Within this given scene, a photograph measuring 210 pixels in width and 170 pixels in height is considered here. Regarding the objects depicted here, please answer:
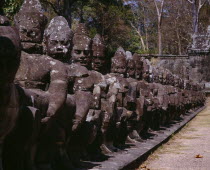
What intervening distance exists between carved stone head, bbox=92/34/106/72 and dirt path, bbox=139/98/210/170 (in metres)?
1.67

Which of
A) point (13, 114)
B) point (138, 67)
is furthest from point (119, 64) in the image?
point (13, 114)

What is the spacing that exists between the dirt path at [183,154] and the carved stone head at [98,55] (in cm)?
167

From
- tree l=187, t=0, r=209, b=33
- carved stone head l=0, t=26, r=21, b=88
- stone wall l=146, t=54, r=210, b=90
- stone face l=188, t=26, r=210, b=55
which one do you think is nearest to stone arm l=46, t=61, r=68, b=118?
carved stone head l=0, t=26, r=21, b=88

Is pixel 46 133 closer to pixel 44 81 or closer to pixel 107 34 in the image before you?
pixel 44 81

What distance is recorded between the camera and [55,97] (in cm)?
418

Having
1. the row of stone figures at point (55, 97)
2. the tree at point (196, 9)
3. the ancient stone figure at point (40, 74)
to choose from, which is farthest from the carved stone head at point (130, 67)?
the tree at point (196, 9)

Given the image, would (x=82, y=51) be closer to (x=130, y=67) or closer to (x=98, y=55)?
(x=98, y=55)

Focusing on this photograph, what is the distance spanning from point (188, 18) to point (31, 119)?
145ft

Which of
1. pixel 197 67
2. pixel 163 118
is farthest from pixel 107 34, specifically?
pixel 163 118

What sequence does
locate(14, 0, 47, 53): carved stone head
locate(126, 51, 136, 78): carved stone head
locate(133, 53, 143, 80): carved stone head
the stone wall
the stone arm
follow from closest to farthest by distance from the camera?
the stone arm, locate(14, 0, 47, 53): carved stone head, locate(126, 51, 136, 78): carved stone head, locate(133, 53, 143, 80): carved stone head, the stone wall

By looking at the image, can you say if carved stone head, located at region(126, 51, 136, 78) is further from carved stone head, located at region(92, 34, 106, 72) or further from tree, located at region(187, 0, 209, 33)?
tree, located at region(187, 0, 209, 33)

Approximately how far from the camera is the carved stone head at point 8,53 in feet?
8.97

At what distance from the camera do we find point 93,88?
5938 mm

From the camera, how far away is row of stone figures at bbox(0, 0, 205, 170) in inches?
125
